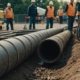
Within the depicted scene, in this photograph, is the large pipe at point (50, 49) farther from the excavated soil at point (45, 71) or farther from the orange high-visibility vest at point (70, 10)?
the orange high-visibility vest at point (70, 10)

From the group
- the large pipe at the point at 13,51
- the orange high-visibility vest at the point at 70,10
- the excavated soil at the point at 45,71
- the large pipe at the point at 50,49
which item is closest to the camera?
the large pipe at the point at 13,51

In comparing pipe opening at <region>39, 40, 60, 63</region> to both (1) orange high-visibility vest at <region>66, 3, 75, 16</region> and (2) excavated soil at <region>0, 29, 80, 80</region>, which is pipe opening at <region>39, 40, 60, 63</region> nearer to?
(2) excavated soil at <region>0, 29, 80, 80</region>

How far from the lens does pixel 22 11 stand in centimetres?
5784

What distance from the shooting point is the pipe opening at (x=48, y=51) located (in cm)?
776

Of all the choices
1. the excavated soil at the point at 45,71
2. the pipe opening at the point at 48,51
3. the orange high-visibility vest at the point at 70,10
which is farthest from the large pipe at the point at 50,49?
the orange high-visibility vest at the point at 70,10

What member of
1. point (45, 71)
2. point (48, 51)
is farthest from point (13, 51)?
point (48, 51)

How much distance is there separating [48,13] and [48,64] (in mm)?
8614

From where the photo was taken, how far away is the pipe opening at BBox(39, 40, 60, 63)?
7762 millimetres

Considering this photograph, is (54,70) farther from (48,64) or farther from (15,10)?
(15,10)

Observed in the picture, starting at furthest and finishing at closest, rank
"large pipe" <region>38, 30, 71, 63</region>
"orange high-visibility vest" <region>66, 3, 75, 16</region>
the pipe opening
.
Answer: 1. "orange high-visibility vest" <region>66, 3, 75, 16</region>
2. the pipe opening
3. "large pipe" <region>38, 30, 71, 63</region>

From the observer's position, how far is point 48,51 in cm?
867

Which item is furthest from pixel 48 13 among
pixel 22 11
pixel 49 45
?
pixel 22 11

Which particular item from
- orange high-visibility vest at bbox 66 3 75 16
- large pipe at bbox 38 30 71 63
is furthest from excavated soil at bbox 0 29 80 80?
orange high-visibility vest at bbox 66 3 75 16

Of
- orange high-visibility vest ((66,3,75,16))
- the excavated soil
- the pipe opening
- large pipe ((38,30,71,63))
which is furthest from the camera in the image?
orange high-visibility vest ((66,3,75,16))
